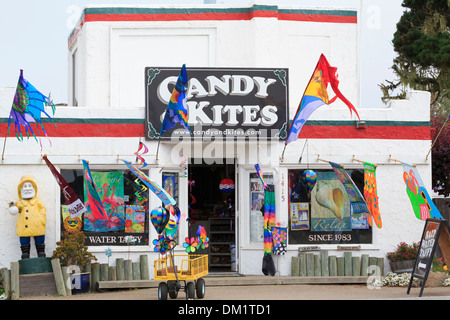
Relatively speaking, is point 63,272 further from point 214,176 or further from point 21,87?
point 214,176

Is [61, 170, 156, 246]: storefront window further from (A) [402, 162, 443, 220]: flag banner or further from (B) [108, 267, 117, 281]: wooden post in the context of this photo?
(A) [402, 162, 443, 220]: flag banner

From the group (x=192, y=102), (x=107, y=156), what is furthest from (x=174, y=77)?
(x=107, y=156)

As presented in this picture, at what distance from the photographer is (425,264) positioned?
12.4m

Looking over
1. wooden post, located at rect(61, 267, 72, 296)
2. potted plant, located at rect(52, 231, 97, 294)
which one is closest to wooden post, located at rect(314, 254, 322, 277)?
potted plant, located at rect(52, 231, 97, 294)

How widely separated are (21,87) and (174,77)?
3.07 m

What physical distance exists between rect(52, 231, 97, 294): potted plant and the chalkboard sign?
5.85 metres

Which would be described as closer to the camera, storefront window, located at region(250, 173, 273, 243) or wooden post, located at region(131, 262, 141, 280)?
wooden post, located at region(131, 262, 141, 280)

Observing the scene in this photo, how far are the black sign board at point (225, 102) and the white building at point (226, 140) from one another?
0.27 feet

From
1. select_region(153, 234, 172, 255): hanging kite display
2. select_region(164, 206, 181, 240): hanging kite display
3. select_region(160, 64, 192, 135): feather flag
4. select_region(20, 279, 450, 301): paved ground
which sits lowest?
select_region(20, 279, 450, 301): paved ground

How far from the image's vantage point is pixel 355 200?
14.9 m

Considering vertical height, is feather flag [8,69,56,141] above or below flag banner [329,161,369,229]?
above

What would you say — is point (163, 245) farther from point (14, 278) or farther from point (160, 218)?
point (14, 278)

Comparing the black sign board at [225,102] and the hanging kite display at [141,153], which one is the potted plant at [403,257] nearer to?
the black sign board at [225,102]

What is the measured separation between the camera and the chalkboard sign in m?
12.3
